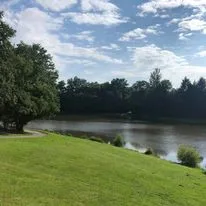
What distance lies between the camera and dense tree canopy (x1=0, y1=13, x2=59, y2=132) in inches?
1255

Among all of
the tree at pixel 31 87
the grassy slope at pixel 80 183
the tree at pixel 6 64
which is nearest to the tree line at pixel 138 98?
the tree at pixel 31 87

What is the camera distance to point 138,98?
482 ft

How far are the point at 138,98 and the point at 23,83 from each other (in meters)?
111

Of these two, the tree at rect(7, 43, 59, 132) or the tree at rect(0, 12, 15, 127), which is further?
the tree at rect(7, 43, 59, 132)

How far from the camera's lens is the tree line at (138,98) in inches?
5285

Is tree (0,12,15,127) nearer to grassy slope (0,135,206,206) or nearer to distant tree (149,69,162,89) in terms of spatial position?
grassy slope (0,135,206,206)

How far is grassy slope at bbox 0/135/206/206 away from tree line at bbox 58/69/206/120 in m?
111

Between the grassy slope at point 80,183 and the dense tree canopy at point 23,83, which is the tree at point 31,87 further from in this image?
the grassy slope at point 80,183

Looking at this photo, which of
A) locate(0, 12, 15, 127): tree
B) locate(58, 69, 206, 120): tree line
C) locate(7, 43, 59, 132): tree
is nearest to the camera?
locate(0, 12, 15, 127): tree

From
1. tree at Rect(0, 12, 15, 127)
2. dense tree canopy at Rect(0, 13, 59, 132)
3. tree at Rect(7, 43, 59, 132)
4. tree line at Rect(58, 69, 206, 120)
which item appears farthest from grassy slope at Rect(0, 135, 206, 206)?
tree line at Rect(58, 69, 206, 120)

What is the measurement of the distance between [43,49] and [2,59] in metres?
13.7

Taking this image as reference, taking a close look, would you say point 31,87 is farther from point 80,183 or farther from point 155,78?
point 155,78

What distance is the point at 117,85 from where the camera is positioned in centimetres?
15388

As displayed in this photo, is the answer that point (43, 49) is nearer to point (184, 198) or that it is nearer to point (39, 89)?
point (39, 89)
